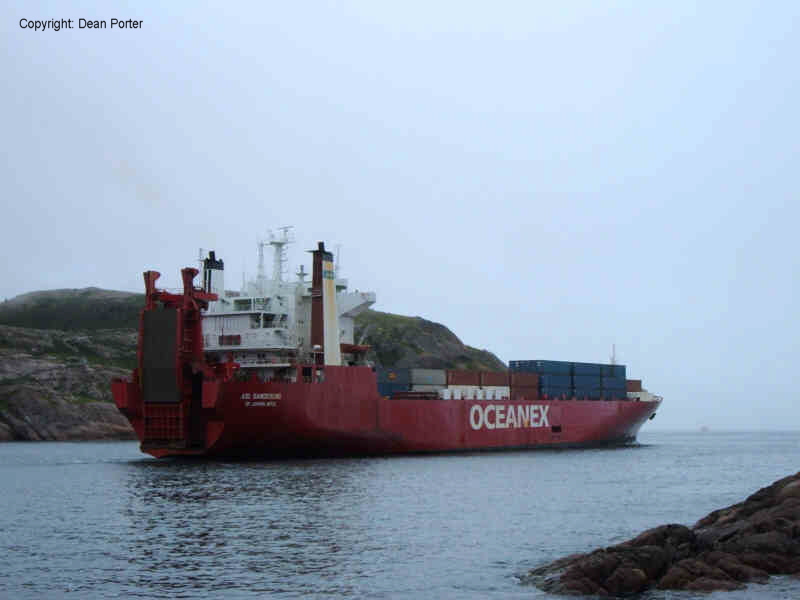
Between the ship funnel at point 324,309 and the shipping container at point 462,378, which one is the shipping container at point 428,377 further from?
the ship funnel at point 324,309

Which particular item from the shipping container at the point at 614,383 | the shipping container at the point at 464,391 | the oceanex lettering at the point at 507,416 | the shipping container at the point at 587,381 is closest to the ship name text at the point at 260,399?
the shipping container at the point at 464,391

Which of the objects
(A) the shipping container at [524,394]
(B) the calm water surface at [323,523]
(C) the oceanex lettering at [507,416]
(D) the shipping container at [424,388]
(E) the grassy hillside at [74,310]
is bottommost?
(B) the calm water surface at [323,523]

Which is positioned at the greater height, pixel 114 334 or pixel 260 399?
pixel 114 334

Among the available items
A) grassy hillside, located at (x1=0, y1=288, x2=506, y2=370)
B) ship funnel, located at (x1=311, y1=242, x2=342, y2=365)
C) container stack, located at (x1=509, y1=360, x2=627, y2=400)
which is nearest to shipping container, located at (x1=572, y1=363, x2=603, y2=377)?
container stack, located at (x1=509, y1=360, x2=627, y2=400)

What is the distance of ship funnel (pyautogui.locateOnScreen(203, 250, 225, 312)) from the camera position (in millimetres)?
43312

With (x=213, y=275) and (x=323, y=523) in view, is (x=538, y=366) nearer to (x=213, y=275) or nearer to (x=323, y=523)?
(x=213, y=275)

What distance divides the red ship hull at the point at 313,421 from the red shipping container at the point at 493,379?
140cm

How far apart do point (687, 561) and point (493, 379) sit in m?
34.3

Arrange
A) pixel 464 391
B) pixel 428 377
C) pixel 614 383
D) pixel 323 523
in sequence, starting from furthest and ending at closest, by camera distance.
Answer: pixel 614 383 → pixel 464 391 → pixel 428 377 → pixel 323 523

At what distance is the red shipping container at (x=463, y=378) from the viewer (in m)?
48.2

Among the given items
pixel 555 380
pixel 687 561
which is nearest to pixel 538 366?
pixel 555 380

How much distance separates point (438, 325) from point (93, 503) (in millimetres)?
84389

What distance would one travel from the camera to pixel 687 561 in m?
16.3

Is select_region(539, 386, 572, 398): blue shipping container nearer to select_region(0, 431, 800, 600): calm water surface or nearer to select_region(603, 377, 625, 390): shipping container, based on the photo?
select_region(603, 377, 625, 390): shipping container
